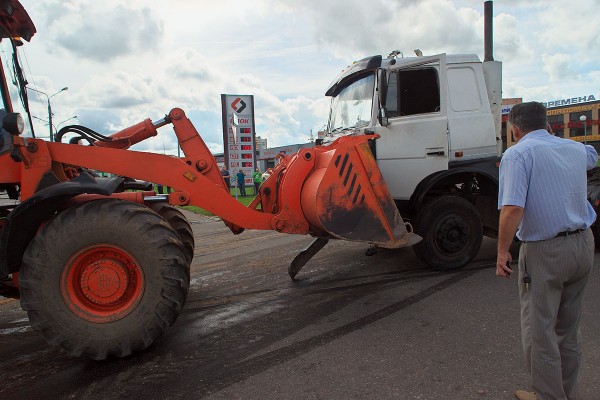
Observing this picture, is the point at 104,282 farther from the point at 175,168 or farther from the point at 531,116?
the point at 531,116

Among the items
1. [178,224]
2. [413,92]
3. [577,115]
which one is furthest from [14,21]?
[577,115]

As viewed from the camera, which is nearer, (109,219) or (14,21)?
(109,219)

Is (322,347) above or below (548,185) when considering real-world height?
below

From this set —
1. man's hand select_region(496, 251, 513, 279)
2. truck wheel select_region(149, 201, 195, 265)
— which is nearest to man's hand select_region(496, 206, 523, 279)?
man's hand select_region(496, 251, 513, 279)

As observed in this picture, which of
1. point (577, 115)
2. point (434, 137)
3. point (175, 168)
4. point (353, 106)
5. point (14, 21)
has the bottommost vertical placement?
point (175, 168)

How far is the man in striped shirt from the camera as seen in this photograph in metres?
2.37

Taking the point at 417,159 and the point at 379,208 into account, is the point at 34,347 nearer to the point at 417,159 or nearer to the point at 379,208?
the point at 379,208

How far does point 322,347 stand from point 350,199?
4.92 ft

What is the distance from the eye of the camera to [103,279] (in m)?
3.41

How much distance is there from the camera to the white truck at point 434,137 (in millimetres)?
5406

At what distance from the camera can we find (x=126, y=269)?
3459 mm

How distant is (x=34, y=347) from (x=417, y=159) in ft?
15.2

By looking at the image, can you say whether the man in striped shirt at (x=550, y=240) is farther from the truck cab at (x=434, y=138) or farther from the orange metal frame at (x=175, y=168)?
the truck cab at (x=434, y=138)

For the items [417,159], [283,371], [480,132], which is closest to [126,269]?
[283,371]
